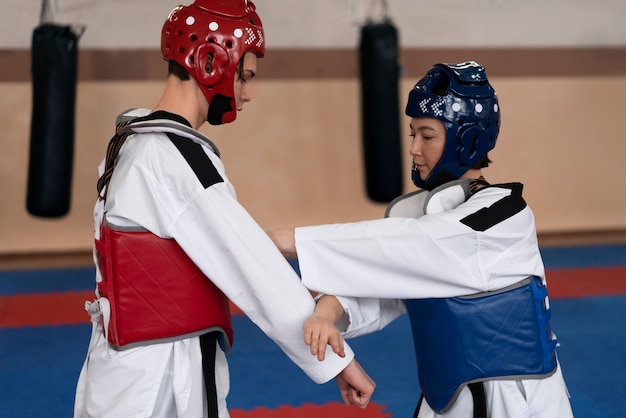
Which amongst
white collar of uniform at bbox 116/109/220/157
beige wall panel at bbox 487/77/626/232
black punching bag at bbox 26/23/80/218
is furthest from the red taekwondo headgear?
beige wall panel at bbox 487/77/626/232

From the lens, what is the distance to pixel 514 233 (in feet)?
7.79

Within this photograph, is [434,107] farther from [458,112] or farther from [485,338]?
[485,338]

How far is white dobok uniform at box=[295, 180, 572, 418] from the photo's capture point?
90.6 inches

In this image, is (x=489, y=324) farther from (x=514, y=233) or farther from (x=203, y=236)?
(x=203, y=236)

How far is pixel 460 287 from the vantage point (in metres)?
2.31

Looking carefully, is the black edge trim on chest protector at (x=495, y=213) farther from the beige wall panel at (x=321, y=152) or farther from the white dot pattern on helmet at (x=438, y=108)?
the beige wall panel at (x=321, y=152)

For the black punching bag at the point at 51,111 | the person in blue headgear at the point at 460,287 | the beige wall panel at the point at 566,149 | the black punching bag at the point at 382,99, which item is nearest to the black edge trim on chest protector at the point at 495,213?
the person in blue headgear at the point at 460,287

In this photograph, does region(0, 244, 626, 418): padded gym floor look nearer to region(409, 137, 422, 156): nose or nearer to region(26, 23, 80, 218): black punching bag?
region(26, 23, 80, 218): black punching bag

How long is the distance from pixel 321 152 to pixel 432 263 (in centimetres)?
567

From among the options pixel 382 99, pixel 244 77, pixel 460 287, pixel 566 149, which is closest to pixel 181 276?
pixel 244 77

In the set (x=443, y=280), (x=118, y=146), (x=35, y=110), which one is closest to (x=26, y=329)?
(x=35, y=110)

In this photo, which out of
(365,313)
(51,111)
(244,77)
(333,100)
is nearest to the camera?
(244,77)

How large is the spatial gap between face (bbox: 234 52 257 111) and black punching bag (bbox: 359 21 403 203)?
4.71 metres

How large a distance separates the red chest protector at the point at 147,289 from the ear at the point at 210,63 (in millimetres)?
496
